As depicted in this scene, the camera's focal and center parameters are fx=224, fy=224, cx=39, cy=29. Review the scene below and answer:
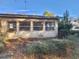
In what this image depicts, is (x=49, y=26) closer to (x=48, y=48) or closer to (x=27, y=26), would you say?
(x=27, y=26)

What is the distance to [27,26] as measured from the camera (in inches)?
1117

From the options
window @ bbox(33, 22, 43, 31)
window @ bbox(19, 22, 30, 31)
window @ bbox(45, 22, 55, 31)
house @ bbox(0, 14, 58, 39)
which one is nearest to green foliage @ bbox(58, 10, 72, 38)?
house @ bbox(0, 14, 58, 39)

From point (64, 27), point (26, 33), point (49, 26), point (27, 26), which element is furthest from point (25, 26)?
point (64, 27)

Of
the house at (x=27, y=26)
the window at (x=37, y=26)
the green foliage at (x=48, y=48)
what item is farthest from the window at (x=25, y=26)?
the green foliage at (x=48, y=48)

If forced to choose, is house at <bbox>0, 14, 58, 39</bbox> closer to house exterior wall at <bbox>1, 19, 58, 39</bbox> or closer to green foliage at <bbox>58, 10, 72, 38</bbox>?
house exterior wall at <bbox>1, 19, 58, 39</bbox>

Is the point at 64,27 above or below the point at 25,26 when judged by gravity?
below

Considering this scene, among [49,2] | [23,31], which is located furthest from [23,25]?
[49,2]

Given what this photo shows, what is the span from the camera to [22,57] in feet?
35.6

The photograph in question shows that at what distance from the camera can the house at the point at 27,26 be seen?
27156mm

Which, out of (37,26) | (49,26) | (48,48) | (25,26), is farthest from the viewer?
(49,26)

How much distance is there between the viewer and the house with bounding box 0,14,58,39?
27156 mm

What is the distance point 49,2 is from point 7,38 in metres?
13.8

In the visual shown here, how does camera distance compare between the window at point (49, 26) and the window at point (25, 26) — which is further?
the window at point (49, 26)

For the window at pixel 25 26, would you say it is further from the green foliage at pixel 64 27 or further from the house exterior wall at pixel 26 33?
the green foliage at pixel 64 27
